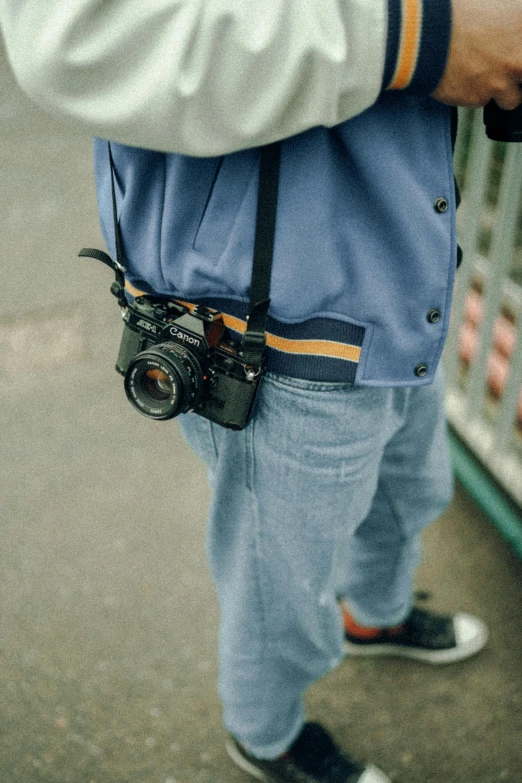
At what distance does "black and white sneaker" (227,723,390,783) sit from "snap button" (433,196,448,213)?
1140 millimetres

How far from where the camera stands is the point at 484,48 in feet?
2.53

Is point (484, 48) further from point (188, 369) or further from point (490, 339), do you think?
point (490, 339)

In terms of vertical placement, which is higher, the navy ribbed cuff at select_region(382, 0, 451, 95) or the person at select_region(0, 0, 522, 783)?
the navy ribbed cuff at select_region(382, 0, 451, 95)

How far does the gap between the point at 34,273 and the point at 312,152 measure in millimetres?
2486

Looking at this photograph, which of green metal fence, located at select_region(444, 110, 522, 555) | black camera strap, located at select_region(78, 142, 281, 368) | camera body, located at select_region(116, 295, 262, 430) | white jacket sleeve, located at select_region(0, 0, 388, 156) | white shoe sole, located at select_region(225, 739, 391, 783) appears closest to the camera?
white jacket sleeve, located at select_region(0, 0, 388, 156)

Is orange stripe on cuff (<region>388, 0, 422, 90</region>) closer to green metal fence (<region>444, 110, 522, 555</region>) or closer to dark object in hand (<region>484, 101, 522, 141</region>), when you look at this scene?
dark object in hand (<region>484, 101, 522, 141</region>)

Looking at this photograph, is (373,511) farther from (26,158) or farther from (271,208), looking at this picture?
(26,158)

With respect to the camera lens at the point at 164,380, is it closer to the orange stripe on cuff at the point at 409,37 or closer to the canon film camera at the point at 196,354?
the canon film camera at the point at 196,354

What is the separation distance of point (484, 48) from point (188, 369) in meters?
0.52

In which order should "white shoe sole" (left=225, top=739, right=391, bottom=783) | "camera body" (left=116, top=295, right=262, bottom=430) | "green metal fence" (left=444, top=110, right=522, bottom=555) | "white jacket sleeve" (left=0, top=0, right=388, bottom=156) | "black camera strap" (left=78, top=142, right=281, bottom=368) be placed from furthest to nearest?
"green metal fence" (left=444, top=110, right=522, bottom=555)
"white shoe sole" (left=225, top=739, right=391, bottom=783)
"camera body" (left=116, top=295, right=262, bottom=430)
"black camera strap" (left=78, top=142, right=281, bottom=368)
"white jacket sleeve" (left=0, top=0, right=388, bottom=156)

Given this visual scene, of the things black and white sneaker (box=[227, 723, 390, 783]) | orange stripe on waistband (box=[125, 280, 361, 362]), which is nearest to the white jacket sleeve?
orange stripe on waistband (box=[125, 280, 361, 362])

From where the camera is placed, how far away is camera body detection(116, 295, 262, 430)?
95 centimetres

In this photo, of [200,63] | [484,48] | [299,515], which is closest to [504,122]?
[484,48]

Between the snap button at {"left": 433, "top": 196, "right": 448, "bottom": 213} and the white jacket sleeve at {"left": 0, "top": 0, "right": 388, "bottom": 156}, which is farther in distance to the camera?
the snap button at {"left": 433, "top": 196, "right": 448, "bottom": 213}
